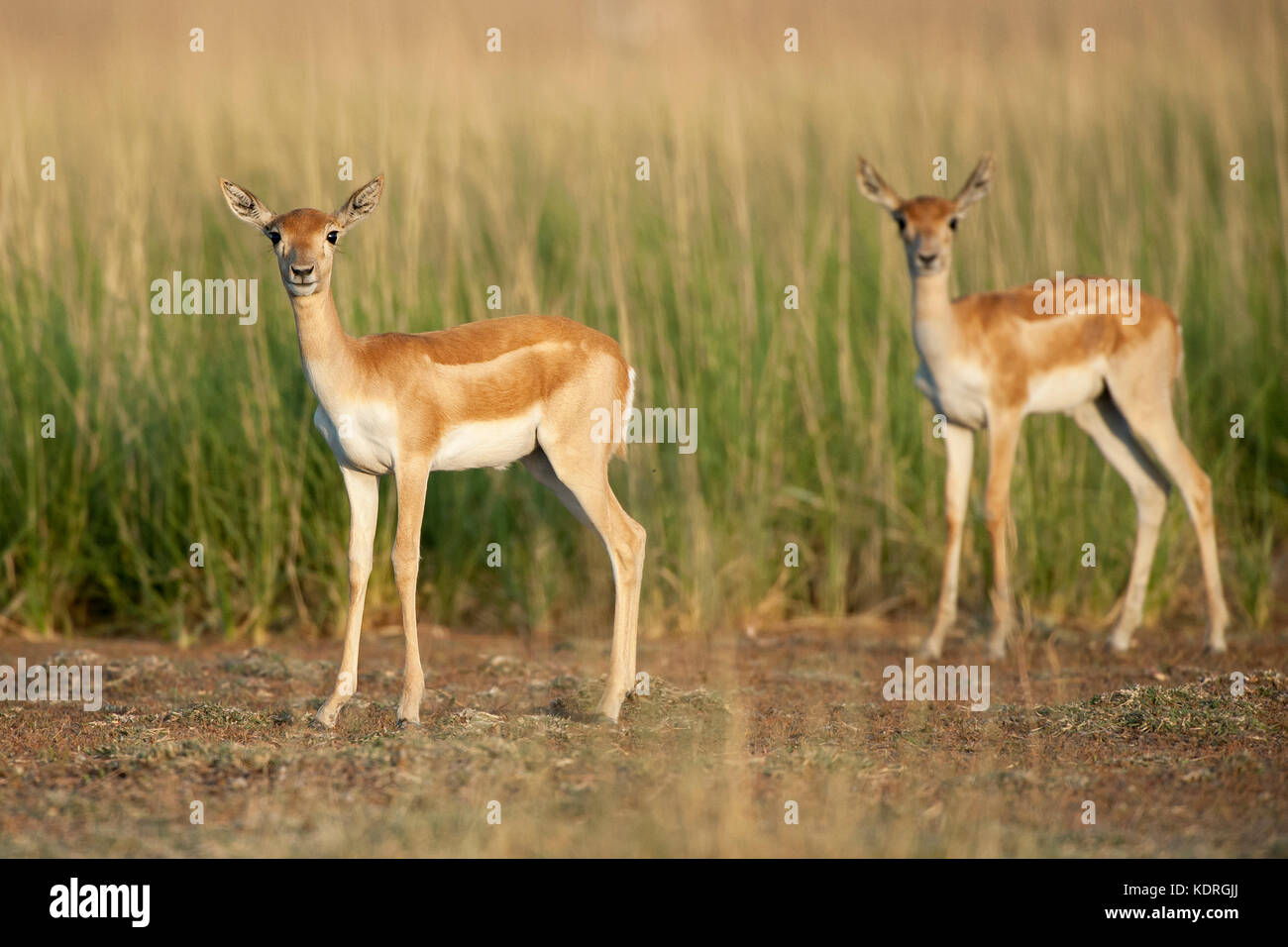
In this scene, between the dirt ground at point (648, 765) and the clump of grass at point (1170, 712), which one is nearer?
the dirt ground at point (648, 765)

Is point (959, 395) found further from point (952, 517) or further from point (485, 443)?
point (485, 443)

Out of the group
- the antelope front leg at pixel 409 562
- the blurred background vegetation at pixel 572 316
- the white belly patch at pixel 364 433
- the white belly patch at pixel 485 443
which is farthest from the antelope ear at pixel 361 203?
the blurred background vegetation at pixel 572 316

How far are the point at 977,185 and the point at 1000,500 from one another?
6.24ft

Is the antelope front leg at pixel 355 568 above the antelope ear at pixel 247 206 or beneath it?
beneath

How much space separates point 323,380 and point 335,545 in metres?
3.25

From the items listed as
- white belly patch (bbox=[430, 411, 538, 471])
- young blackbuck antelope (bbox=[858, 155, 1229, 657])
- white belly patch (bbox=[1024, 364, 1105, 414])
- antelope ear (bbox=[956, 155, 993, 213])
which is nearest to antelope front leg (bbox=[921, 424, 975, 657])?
young blackbuck antelope (bbox=[858, 155, 1229, 657])

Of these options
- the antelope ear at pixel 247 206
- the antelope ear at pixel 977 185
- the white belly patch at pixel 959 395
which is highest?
the antelope ear at pixel 977 185

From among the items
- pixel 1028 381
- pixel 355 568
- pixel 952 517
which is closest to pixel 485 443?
pixel 355 568

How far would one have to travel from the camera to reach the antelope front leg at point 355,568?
22.1 feet

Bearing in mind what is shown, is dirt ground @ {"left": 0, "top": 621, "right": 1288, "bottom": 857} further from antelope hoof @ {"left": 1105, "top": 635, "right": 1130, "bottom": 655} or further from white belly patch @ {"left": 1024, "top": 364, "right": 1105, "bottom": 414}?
white belly patch @ {"left": 1024, "top": 364, "right": 1105, "bottom": 414}

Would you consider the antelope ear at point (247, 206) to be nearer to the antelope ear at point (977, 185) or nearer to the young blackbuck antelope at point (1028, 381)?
the young blackbuck antelope at point (1028, 381)

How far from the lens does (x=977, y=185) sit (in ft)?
29.9

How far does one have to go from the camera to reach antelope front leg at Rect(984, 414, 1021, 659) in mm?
9312

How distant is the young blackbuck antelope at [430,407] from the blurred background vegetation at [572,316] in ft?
9.17
